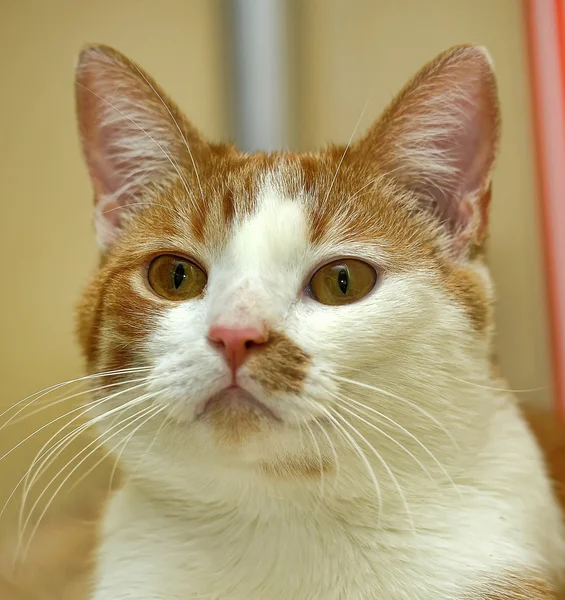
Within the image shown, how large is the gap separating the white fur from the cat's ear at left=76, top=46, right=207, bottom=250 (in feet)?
0.82

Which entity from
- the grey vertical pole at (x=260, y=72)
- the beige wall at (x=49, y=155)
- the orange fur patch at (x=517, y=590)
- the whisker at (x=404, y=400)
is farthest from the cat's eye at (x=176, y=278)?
the grey vertical pole at (x=260, y=72)

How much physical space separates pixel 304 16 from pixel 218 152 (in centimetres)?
75

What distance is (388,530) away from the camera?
1039 mm

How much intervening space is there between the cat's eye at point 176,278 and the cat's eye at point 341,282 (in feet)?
0.60

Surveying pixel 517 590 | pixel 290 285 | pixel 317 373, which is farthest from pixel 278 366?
pixel 517 590

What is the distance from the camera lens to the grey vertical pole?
182cm

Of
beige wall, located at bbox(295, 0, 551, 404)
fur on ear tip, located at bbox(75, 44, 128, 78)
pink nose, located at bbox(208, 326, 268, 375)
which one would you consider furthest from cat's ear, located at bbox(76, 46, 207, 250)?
beige wall, located at bbox(295, 0, 551, 404)

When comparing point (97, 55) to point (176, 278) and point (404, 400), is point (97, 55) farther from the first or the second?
point (404, 400)

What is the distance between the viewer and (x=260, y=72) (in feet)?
6.09

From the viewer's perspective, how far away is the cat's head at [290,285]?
2.97ft

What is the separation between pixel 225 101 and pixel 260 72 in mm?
123

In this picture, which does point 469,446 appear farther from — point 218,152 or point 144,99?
point 144,99

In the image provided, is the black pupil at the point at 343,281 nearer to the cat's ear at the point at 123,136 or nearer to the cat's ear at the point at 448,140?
the cat's ear at the point at 448,140

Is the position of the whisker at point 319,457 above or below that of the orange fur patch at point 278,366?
below
